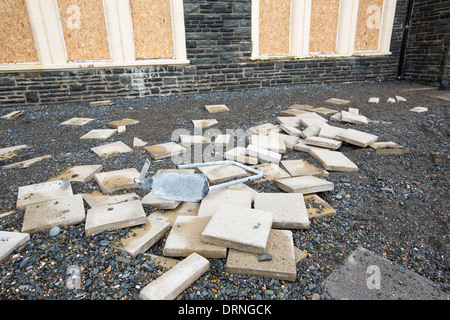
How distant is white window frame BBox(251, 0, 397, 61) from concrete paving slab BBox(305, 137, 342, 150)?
4.67 metres

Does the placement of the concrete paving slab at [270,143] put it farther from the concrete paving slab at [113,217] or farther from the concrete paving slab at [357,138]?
the concrete paving slab at [113,217]

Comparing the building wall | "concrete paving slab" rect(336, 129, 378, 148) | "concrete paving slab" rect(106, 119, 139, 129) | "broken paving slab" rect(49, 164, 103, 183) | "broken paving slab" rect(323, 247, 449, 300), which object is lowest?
"broken paving slab" rect(323, 247, 449, 300)

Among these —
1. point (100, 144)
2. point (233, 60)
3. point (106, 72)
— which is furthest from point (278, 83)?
point (100, 144)

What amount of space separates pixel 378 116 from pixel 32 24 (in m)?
7.38

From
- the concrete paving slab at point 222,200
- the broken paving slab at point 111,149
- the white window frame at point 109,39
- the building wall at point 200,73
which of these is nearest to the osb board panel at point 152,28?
the white window frame at point 109,39

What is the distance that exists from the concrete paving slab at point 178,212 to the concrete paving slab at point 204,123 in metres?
2.35

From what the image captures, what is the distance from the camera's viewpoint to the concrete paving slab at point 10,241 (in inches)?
70.2

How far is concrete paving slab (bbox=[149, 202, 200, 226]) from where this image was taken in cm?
221

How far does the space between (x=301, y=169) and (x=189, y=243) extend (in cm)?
165

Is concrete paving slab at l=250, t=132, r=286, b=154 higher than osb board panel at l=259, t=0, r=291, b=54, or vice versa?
osb board panel at l=259, t=0, r=291, b=54

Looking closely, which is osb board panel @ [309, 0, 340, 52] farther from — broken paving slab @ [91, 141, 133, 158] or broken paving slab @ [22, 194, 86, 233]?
broken paving slab @ [22, 194, 86, 233]

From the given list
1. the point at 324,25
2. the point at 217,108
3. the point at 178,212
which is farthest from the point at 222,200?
the point at 324,25

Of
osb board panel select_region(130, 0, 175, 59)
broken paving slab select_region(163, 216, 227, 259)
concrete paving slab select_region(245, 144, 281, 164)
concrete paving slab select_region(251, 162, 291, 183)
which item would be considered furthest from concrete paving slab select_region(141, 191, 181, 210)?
osb board panel select_region(130, 0, 175, 59)
